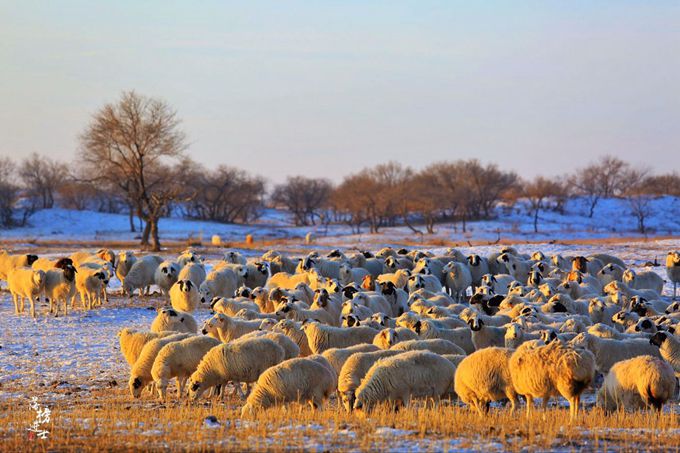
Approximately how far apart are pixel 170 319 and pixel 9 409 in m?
4.83

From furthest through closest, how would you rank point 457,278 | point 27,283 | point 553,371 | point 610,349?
point 457,278 → point 27,283 → point 610,349 → point 553,371

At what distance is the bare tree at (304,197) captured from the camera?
118m

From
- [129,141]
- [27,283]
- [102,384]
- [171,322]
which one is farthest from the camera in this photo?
[129,141]

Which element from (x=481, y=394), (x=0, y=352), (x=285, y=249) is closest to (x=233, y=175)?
(x=285, y=249)

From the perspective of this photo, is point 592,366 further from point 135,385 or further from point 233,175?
point 233,175

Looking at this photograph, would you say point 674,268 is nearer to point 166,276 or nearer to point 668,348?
point 668,348

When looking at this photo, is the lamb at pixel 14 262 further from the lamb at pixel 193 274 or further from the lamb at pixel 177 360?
the lamb at pixel 177 360

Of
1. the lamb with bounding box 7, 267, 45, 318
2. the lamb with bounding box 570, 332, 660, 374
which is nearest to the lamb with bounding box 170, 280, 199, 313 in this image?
the lamb with bounding box 7, 267, 45, 318

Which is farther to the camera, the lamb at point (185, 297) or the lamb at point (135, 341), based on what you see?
the lamb at point (185, 297)

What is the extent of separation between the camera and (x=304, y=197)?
121 meters

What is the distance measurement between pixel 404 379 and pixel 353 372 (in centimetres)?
86

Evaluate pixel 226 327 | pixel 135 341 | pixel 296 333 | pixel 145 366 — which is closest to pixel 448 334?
pixel 296 333

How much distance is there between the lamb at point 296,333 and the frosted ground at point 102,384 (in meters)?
2.23

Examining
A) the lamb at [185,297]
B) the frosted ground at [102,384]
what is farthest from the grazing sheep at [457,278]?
the lamb at [185,297]
